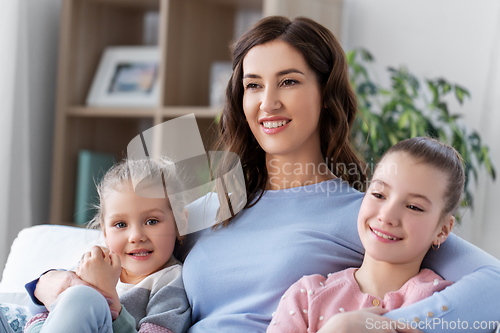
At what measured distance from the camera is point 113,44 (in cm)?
262

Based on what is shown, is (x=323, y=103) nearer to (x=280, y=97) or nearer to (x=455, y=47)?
(x=280, y=97)

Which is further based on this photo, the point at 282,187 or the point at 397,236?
the point at 282,187

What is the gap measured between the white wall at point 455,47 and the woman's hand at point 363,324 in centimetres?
145

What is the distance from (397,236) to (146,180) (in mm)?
554

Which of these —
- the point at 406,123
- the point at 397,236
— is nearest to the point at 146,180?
the point at 397,236

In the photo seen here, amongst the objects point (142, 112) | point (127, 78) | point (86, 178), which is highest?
point (127, 78)

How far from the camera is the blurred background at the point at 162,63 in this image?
2.11 meters

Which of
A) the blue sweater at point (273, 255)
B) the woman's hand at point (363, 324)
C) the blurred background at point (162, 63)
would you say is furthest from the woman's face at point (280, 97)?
the blurred background at point (162, 63)

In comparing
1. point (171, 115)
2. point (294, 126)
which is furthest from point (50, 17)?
point (294, 126)

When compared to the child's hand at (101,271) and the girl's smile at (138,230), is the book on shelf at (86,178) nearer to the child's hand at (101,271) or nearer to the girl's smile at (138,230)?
the girl's smile at (138,230)

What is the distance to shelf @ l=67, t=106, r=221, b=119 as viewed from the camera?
2.19 m

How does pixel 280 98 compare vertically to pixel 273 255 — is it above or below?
above

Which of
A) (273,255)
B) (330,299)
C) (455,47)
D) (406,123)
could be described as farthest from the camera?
(455,47)

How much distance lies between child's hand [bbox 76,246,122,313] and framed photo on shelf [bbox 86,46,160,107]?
1.52 meters
